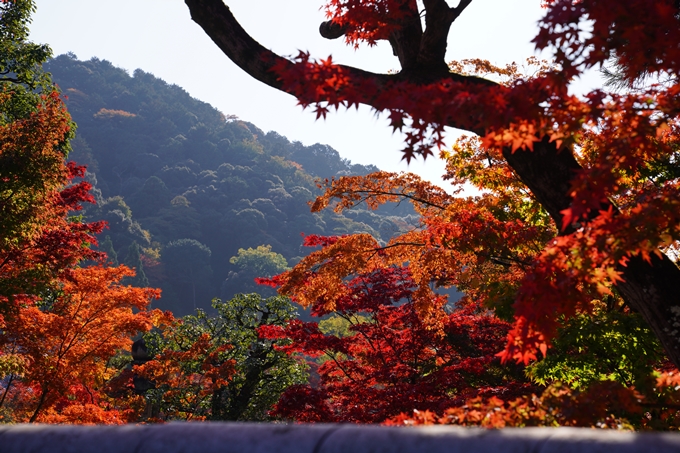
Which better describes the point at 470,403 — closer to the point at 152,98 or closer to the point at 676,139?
the point at 676,139

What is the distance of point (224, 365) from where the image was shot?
9656mm

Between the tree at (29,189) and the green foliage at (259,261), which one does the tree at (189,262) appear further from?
the tree at (29,189)

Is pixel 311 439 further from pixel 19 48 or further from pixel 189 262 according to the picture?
pixel 189 262

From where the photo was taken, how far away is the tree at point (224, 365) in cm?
1011

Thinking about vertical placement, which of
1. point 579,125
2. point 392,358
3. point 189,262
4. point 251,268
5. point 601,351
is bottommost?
point 189,262

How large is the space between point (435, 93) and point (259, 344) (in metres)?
9.30

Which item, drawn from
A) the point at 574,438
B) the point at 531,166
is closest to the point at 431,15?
the point at 531,166

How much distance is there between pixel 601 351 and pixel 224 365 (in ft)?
23.3

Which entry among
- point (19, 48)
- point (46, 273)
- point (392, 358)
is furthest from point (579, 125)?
point (19, 48)

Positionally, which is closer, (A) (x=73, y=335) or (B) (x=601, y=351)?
(B) (x=601, y=351)

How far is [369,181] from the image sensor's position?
730 cm

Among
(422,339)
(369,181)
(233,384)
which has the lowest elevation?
(233,384)

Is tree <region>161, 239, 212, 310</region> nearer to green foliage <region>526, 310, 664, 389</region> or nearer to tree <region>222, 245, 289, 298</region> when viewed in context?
tree <region>222, 245, 289, 298</region>

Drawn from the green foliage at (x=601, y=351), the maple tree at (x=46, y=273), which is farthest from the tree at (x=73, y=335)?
the green foliage at (x=601, y=351)
